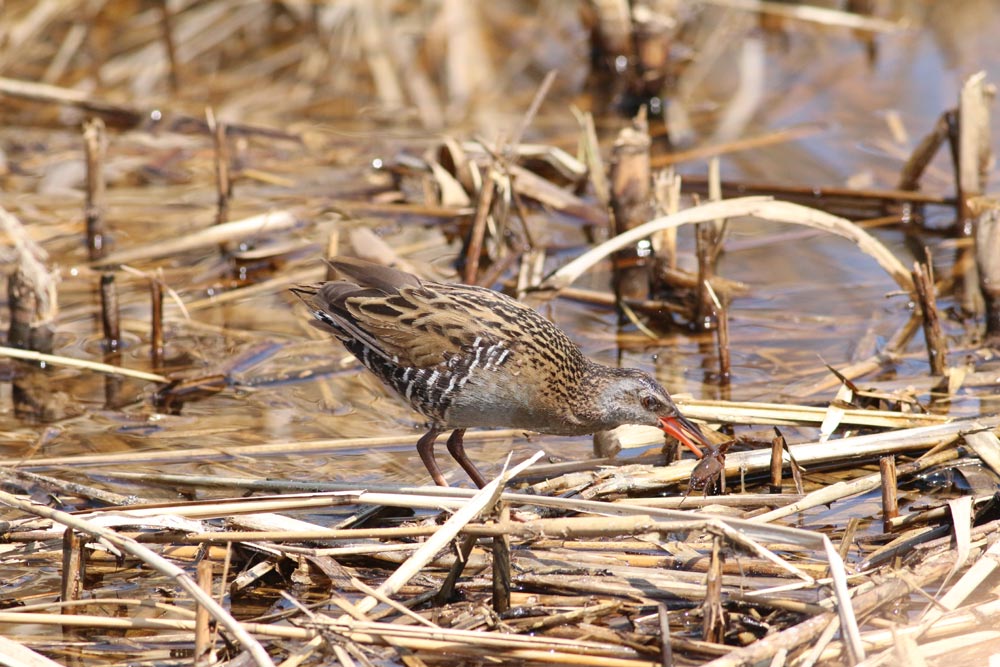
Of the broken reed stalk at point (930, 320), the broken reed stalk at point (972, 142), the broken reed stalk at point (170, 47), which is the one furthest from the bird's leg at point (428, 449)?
the broken reed stalk at point (170, 47)

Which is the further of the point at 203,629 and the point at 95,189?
the point at 95,189

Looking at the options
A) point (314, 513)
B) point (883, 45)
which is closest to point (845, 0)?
point (883, 45)

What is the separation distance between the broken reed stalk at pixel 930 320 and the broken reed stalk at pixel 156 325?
302cm

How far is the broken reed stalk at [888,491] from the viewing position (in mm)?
3945

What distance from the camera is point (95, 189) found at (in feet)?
20.6

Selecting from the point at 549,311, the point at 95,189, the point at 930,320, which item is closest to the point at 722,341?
the point at 930,320

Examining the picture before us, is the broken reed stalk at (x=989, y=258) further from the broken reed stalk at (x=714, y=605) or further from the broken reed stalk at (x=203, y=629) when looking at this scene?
the broken reed stalk at (x=203, y=629)

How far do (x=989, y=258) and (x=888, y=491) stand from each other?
5.71 ft

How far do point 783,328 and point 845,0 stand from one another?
4.99 metres

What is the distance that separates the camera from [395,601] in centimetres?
346

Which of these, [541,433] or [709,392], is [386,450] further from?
[709,392]

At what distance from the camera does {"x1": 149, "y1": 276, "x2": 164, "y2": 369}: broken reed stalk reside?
536 cm

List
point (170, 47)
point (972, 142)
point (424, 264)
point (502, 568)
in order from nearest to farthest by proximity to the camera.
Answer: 1. point (502, 568)
2. point (972, 142)
3. point (424, 264)
4. point (170, 47)

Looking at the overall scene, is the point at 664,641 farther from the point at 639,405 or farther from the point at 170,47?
the point at 170,47
